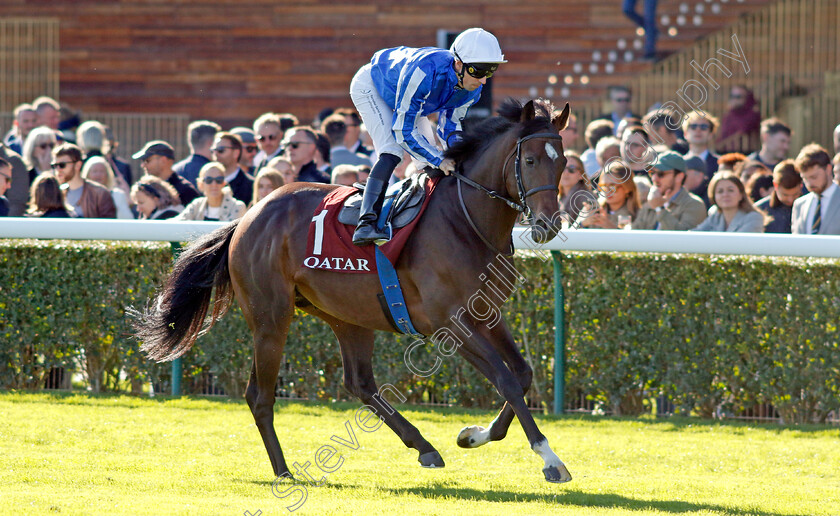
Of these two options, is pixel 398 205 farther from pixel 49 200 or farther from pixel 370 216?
pixel 49 200

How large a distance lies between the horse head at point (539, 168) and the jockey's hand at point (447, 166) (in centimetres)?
33

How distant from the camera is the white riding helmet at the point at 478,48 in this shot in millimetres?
4879

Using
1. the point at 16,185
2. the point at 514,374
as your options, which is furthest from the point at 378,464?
the point at 16,185

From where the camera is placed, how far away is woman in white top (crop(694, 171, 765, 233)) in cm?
732

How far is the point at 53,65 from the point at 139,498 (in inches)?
479

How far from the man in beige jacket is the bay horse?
2.55 metres

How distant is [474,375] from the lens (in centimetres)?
703

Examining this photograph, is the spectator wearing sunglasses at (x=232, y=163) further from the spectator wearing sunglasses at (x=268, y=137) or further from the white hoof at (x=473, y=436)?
the white hoof at (x=473, y=436)

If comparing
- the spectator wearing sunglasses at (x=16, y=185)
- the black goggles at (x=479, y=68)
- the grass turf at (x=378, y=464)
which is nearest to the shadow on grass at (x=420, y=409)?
the grass turf at (x=378, y=464)

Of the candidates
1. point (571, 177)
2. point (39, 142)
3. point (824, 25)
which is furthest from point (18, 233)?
point (824, 25)

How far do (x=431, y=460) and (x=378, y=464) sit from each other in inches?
17.3

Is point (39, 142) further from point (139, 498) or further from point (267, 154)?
point (139, 498)

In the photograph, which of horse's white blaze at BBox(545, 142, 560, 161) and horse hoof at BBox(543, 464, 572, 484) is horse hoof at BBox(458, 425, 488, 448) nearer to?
horse hoof at BBox(543, 464, 572, 484)

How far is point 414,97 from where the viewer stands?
496 centimetres
